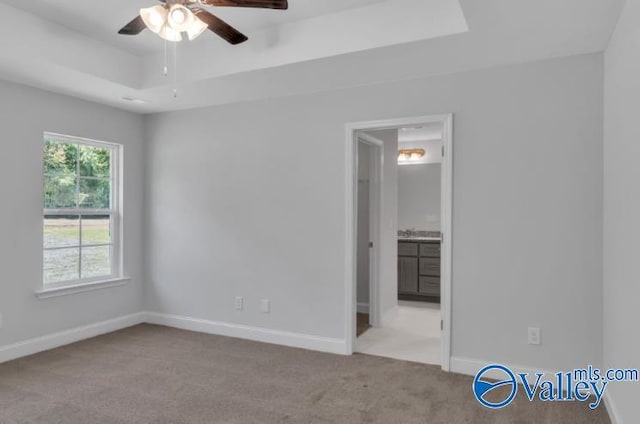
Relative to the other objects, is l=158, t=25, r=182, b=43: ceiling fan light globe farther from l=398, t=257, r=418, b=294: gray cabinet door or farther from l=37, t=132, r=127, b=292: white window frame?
l=398, t=257, r=418, b=294: gray cabinet door

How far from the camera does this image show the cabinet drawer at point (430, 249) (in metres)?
5.95

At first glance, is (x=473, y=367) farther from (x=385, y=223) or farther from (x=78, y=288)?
(x=78, y=288)

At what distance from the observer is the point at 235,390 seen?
3.07 m

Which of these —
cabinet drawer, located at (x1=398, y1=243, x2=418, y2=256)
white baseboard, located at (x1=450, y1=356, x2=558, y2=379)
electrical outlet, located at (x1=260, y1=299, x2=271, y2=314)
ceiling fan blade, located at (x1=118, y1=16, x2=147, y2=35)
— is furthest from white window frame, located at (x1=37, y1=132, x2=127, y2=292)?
cabinet drawer, located at (x1=398, y1=243, x2=418, y2=256)

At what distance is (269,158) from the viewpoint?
420cm

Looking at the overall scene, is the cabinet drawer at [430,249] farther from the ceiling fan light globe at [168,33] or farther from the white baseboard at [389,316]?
the ceiling fan light globe at [168,33]

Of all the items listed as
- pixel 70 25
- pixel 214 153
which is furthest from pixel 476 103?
pixel 70 25

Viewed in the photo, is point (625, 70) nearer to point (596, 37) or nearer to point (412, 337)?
point (596, 37)

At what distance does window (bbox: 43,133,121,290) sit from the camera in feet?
13.3

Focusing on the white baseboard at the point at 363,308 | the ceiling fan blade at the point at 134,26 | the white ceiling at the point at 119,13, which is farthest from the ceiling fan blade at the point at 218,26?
the white baseboard at the point at 363,308

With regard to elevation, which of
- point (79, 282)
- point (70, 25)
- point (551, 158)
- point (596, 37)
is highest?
point (70, 25)

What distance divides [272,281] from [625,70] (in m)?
3.17

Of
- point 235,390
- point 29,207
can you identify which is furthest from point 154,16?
point 29,207

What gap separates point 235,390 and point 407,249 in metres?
3.67
